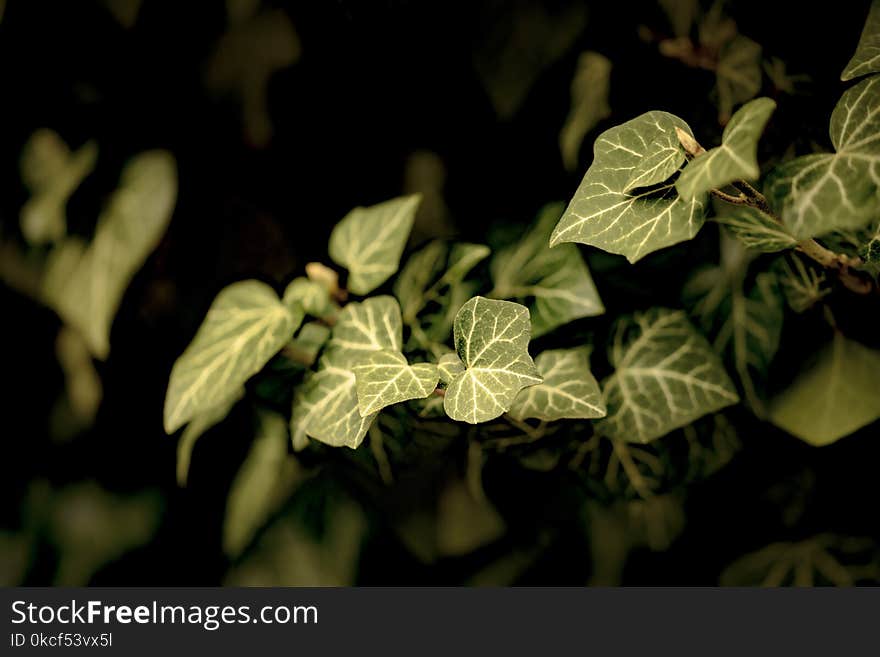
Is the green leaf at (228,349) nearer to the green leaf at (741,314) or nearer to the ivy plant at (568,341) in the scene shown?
the ivy plant at (568,341)

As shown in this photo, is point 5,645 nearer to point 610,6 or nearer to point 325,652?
point 325,652

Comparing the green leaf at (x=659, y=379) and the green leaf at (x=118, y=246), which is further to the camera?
the green leaf at (x=118, y=246)

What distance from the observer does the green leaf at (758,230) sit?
1.55 feet

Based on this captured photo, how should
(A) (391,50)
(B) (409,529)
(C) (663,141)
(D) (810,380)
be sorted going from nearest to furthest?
(C) (663,141)
(D) (810,380)
(A) (391,50)
(B) (409,529)

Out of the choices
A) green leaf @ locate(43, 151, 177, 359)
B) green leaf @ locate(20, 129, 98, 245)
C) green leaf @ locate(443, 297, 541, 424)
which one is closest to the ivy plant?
green leaf @ locate(443, 297, 541, 424)

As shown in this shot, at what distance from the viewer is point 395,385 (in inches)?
19.0

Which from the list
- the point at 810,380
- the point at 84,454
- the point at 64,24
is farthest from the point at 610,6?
the point at 84,454

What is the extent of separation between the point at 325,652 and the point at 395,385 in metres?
0.36

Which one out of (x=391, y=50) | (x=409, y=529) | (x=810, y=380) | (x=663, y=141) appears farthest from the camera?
(x=409, y=529)

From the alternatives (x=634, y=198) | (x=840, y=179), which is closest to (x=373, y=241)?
(x=634, y=198)

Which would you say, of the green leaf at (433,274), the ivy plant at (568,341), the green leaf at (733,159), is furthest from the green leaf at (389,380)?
the green leaf at (733,159)

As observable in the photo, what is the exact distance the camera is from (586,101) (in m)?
0.64

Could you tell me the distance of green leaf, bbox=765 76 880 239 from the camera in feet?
1.20

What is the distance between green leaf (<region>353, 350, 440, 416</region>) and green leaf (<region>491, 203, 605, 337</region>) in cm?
14
